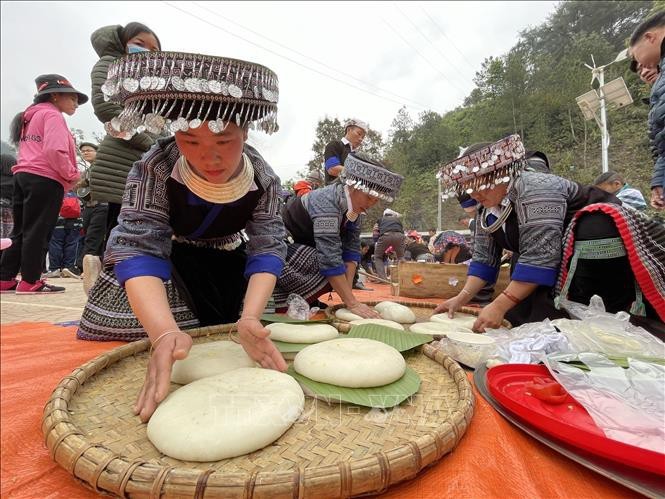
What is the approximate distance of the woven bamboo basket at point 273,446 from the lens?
490 mm

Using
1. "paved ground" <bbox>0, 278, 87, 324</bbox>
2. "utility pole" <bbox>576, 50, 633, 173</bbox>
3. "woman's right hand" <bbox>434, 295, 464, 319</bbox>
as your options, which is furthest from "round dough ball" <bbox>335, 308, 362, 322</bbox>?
"utility pole" <bbox>576, 50, 633, 173</bbox>

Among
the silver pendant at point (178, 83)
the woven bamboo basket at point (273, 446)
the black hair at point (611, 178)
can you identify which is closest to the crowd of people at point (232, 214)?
the silver pendant at point (178, 83)

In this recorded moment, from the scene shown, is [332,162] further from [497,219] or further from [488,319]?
[488,319]

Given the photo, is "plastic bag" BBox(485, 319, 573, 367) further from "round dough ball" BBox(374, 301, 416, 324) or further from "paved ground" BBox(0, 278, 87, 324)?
"paved ground" BBox(0, 278, 87, 324)

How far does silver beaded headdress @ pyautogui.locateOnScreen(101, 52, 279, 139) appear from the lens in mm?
782

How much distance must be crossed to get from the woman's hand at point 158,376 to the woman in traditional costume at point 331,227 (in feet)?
3.54

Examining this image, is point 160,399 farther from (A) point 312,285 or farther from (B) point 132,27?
(B) point 132,27

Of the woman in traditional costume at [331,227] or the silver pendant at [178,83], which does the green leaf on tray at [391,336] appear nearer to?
the woman in traditional costume at [331,227]

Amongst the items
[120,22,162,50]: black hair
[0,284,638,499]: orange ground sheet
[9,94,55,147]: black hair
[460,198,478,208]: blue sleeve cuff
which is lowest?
[0,284,638,499]: orange ground sheet

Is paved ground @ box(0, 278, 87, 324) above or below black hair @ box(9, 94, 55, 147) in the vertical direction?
below

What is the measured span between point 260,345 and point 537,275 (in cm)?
114

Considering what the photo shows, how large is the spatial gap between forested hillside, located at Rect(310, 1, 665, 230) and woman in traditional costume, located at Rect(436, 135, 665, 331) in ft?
52.1

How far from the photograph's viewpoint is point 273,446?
2.11 feet

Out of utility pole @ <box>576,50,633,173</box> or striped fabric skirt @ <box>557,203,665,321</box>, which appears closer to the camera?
striped fabric skirt @ <box>557,203,665,321</box>
